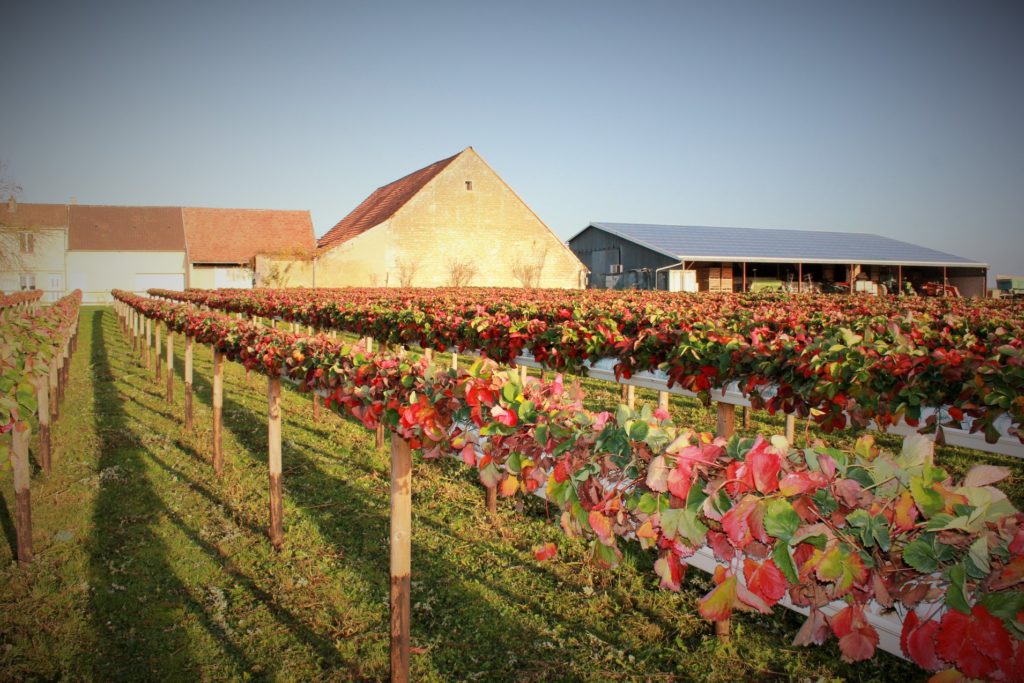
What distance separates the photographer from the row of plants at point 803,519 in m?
1.29

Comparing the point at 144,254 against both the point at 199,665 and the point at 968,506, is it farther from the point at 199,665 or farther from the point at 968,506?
the point at 968,506

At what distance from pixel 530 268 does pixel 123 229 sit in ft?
127

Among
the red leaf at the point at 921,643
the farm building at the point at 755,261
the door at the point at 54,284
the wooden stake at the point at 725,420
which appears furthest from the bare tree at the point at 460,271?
the door at the point at 54,284

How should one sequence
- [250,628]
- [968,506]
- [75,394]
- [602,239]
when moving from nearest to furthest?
1. [968,506]
2. [250,628]
3. [75,394]
4. [602,239]

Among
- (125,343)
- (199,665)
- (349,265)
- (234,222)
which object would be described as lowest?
(199,665)

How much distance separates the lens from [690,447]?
6.10 feet

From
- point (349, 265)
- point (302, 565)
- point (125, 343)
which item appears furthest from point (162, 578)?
point (349, 265)

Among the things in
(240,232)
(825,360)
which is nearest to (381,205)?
(240,232)

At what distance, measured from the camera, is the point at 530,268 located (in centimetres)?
3762

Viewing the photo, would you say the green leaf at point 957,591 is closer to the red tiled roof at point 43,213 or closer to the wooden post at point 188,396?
the wooden post at point 188,396

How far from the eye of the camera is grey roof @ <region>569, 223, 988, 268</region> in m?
34.3

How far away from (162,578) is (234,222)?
48.5m

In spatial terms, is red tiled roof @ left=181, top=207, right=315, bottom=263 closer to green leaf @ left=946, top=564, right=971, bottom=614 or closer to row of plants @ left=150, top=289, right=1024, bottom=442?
row of plants @ left=150, top=289, right=1024, bottom=442

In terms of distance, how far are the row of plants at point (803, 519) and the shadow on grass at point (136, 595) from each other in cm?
281
